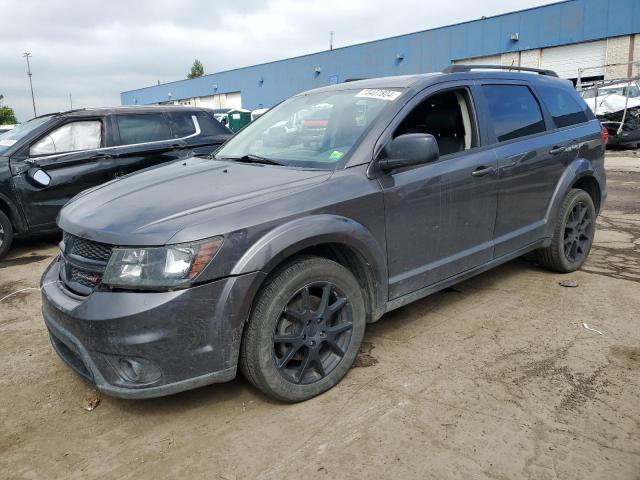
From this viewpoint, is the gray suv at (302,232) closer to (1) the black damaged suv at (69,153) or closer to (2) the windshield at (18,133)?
(1) the black damaged suv at (69,153)

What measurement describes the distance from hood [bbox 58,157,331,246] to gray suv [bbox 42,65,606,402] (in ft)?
0.04

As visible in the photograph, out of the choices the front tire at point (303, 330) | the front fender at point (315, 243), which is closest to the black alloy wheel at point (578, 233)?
the front fender at point (315, 243)

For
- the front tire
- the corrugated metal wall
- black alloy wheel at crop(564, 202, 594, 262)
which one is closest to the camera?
the front tire

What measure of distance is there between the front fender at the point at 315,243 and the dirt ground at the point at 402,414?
2.02ft

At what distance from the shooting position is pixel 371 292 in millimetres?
3051

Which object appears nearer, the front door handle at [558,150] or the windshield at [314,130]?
the windshield at [314,130]

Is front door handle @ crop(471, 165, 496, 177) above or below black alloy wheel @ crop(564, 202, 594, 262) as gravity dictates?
above

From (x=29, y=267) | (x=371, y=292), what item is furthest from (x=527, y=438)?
(x=29, y=267)

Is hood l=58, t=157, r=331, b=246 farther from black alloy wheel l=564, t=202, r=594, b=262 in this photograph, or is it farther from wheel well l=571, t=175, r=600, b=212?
wheel well l=571, t=175, r=600, b=212

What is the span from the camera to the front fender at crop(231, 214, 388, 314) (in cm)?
246

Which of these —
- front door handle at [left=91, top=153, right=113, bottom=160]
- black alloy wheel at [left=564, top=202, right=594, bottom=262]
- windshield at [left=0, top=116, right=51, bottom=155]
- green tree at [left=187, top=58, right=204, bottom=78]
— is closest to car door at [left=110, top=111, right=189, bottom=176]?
front door handle at [left=91, top=153, right=113, bottom=160]

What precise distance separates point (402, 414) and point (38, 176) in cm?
509

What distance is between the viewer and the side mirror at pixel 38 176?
5.85 meters

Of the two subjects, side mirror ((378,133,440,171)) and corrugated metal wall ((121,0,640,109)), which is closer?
side mirror ((378,133,440,171))
